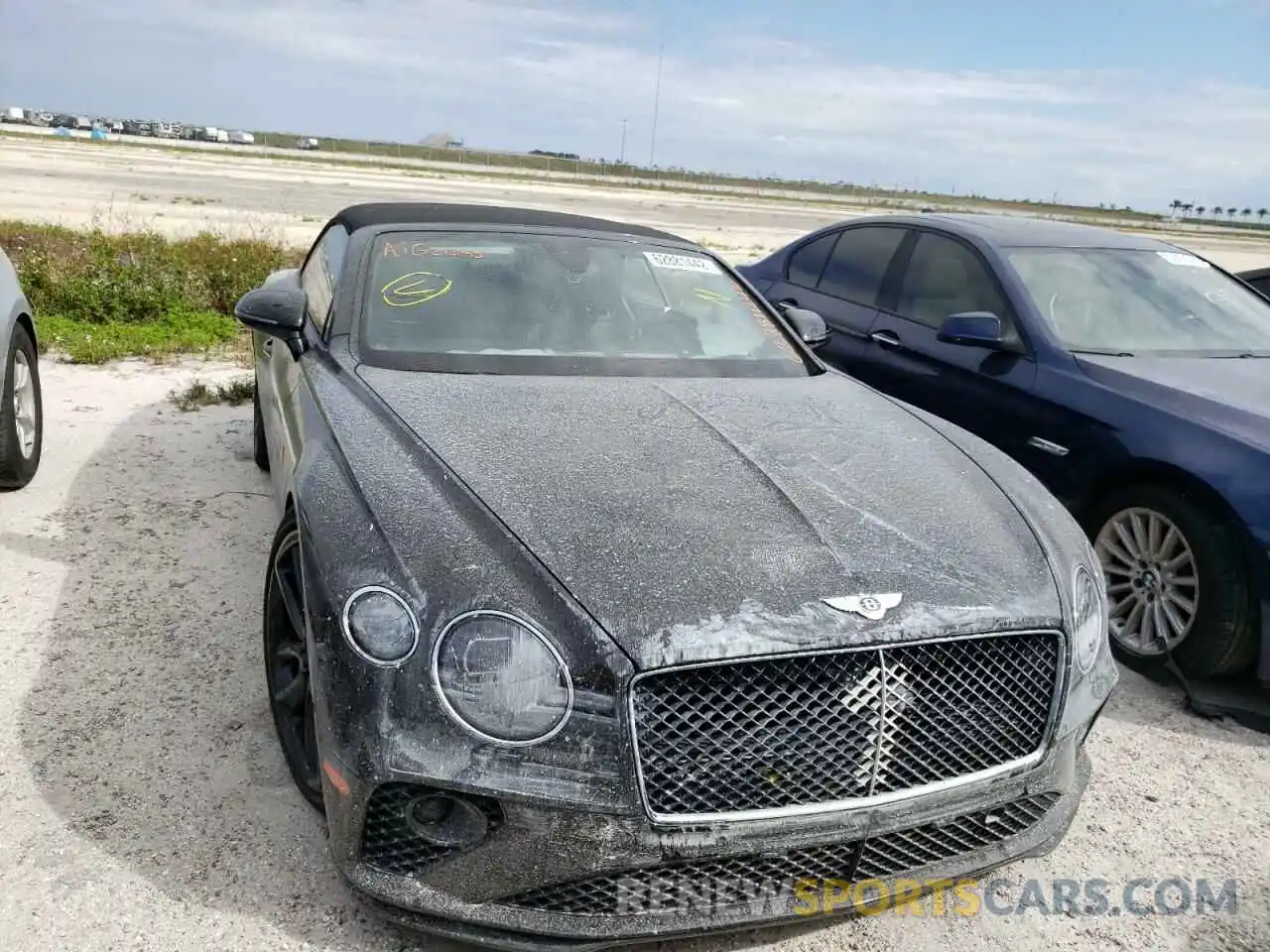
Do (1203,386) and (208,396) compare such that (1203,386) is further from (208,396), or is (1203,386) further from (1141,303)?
(208,396)

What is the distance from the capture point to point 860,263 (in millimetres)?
6059

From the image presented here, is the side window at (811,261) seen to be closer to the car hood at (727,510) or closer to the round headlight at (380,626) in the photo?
the car hood at (727,510)

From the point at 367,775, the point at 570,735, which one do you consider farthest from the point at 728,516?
the point at 367,775

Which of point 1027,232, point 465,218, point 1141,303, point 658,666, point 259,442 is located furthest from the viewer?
point 1027,232

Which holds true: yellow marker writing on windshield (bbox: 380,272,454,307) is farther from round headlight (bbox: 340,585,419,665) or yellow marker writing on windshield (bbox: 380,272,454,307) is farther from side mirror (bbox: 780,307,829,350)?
round headlight (bbox: 340,585,419,665)

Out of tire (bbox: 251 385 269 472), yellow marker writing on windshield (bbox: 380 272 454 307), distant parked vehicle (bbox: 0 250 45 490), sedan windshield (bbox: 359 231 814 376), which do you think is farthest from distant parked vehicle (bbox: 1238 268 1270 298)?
distant parked vehicle (bbox: 0 250 45 490)

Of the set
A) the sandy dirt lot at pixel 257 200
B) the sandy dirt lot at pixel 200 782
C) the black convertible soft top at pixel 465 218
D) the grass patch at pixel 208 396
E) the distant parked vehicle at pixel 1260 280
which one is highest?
the black convertible soft top at pixel 465 218

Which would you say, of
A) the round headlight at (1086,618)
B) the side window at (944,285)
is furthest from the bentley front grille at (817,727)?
the side window at (944,285)

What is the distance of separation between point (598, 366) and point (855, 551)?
1.40m

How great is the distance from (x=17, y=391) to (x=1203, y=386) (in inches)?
209

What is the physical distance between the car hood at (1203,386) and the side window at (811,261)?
2.22 metres

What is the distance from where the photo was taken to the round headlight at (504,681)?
2.00 meters

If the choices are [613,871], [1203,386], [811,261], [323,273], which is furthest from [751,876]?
[811,261]

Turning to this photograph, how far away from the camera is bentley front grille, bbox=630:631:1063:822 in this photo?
2.00 meters
